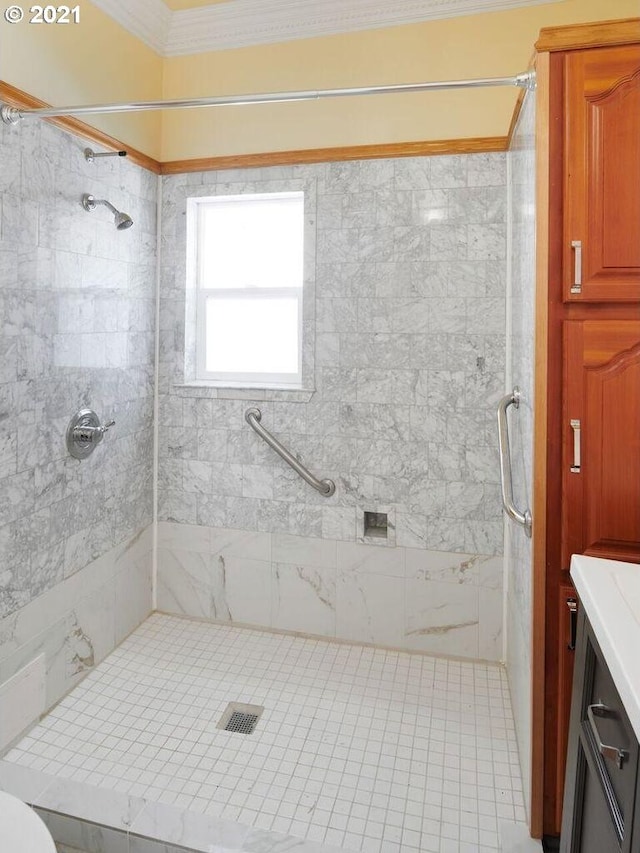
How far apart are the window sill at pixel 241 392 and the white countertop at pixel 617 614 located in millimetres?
1553

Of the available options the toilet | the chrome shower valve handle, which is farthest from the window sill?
the toilet

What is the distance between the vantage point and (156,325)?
294 cm

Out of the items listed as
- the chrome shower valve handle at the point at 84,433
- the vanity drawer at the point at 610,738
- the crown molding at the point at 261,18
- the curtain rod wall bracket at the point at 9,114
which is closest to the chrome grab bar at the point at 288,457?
the chrome shower valve handle at the point at 84,433

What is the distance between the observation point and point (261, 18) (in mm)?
2695

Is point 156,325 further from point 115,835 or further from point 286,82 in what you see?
point 115,835

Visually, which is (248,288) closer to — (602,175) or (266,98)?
(266,98)

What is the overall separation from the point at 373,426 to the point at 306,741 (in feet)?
4.21

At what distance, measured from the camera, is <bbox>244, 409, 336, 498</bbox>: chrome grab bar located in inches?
107

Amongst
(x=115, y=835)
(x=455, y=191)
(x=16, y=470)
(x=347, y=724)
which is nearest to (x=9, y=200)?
(x=16, y=470)

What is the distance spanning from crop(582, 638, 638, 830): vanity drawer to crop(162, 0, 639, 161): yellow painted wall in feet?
7.15

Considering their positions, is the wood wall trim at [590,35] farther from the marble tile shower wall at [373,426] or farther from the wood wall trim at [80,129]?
the wood wall trim at [80,129]

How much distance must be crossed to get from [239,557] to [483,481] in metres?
1.21

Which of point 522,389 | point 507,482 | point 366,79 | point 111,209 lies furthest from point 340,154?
point 507,482

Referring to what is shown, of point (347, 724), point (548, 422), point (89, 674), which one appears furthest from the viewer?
point (89, 674)
